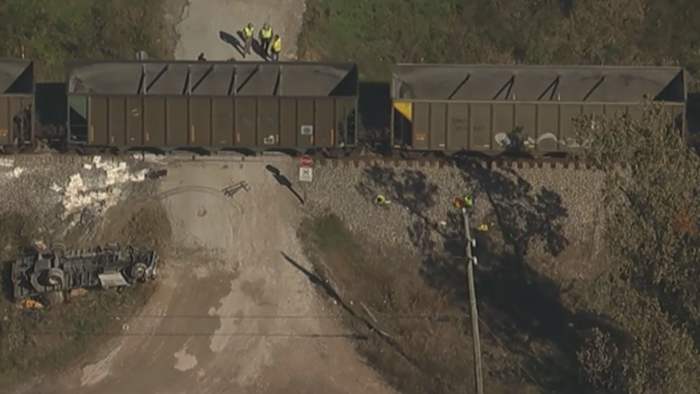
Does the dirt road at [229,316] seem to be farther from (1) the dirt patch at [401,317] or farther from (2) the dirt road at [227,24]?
(2) the dirt road at [227,24]

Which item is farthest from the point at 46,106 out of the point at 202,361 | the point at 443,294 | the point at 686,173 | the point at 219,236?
the point at 686,173

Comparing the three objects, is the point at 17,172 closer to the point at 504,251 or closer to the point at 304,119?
the point at 304,119

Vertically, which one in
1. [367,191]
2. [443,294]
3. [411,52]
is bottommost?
[443,294]

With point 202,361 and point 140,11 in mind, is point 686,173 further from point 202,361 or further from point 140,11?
point 140,11

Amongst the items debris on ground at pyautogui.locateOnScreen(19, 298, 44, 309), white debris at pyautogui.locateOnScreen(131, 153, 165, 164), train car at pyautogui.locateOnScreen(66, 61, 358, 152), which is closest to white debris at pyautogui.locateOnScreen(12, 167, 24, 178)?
train car at pyautogui.locateOnScreen(66, 61, 358, 152)

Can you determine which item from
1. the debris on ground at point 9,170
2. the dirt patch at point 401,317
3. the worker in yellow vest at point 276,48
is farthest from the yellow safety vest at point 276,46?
the debris on ground at point 9,170

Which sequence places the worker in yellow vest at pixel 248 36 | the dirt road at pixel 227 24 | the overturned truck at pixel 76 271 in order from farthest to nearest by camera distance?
1. the dirt road at pixel 227 24
2. the worker in yellow vest at pixel 248 36
3. the overturned truck at pixel 76 271

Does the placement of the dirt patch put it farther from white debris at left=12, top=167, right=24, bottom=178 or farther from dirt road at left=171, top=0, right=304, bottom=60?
white debris at left=12, top=167, right=24, bottom=178

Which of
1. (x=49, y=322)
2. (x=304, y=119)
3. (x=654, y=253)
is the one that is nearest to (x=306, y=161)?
(x=304, y=119)
